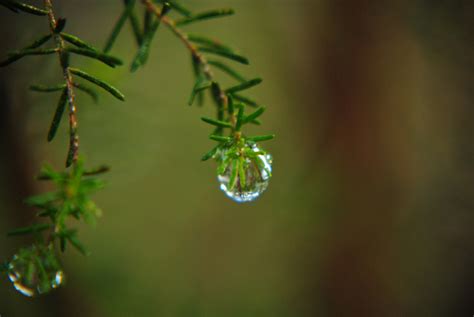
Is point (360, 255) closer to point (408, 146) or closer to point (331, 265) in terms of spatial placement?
point (331, 265)

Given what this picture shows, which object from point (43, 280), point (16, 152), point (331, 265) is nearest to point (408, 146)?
point (331, 265)

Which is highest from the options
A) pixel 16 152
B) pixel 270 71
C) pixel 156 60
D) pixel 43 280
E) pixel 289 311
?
pixel 156 60

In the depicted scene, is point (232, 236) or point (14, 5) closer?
point (14, 5)

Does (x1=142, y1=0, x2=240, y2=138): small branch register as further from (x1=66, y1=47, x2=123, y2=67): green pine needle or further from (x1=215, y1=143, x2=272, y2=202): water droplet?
(x1=66, y1=47, x2=123, y2=67): green pine needle

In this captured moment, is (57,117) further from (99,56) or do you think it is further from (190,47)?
(190,47)

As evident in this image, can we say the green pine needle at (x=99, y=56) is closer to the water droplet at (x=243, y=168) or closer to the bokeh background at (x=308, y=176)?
the water droplet at (x=243, y=168)

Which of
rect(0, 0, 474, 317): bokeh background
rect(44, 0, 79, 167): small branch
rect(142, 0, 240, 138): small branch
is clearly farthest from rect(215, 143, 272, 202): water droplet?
rect(0, 0, 474, 317): bokeh background

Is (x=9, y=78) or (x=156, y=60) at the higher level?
(x=156, y=60)

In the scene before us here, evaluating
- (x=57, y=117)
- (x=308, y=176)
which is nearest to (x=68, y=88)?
(x=57, y=117)
